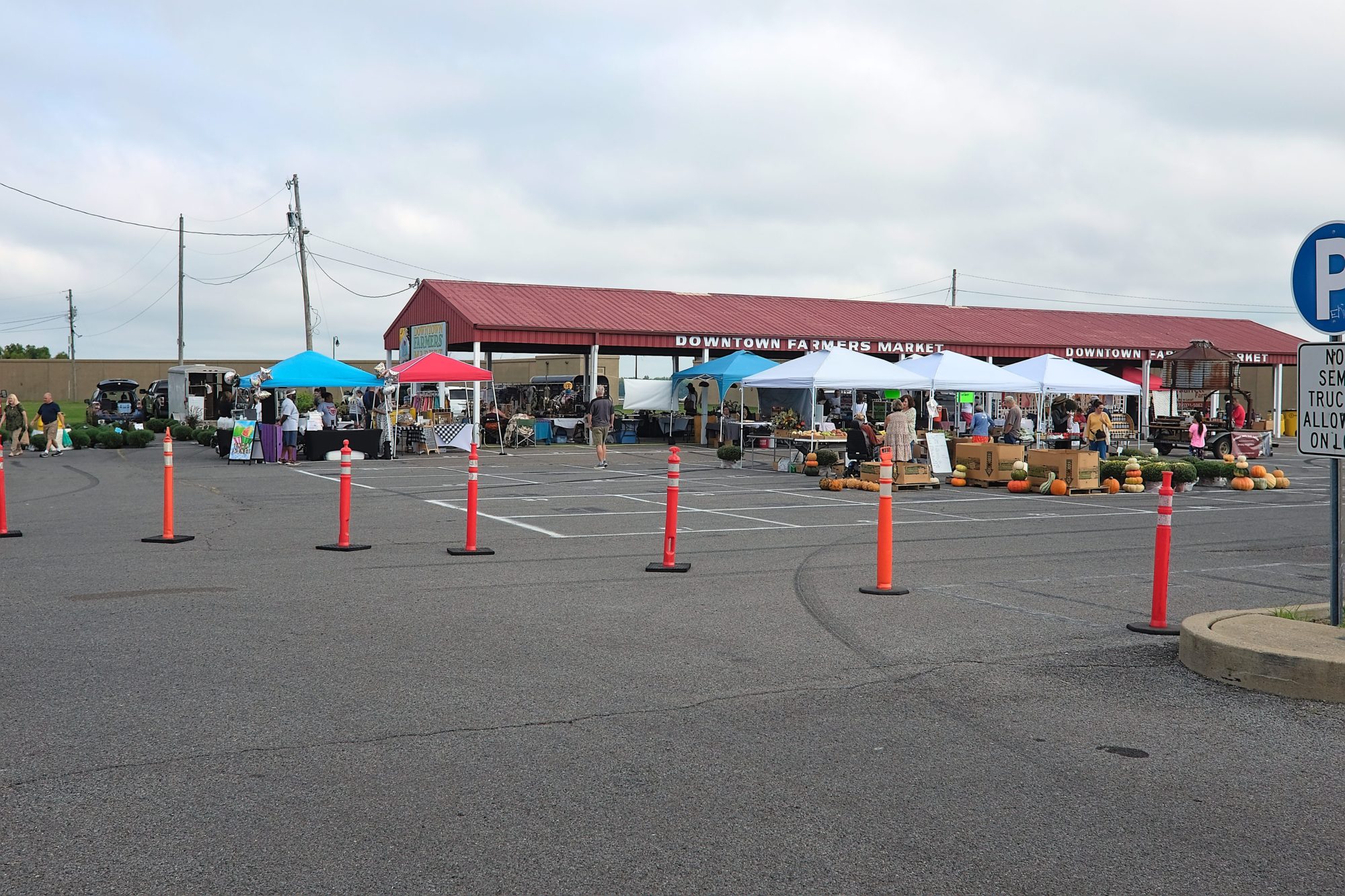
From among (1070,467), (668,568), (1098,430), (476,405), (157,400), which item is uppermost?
(157,400)

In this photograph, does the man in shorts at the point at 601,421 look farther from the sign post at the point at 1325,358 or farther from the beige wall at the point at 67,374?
the beige wall at the point at 67,374

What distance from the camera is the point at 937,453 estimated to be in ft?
78.4

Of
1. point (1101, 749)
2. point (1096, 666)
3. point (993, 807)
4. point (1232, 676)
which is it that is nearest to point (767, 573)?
point (1096, 666)

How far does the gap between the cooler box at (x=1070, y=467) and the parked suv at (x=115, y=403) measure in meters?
42.4

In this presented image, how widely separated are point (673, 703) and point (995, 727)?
1690mm

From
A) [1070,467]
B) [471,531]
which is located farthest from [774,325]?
[471,531]

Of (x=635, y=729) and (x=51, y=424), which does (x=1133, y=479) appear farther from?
(x=51, y=424)

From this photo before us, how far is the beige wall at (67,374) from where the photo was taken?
78.6 metres

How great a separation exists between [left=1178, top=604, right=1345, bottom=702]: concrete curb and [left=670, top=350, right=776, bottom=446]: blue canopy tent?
2741cm

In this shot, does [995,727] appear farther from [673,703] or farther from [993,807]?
[673,703]

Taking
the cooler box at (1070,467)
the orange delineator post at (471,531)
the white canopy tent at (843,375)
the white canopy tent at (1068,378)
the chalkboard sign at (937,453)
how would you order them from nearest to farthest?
1. the orange delineator post at (471,531)
2. the cooler box at (1070,467)
3. the chalkboard sign at (937,453)
4. the white canopy tent at (843,375)
5. the white canopy tent at (1068,378)

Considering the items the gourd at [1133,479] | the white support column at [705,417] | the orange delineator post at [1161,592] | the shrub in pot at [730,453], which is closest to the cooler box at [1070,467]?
the gourd at [1133,479]

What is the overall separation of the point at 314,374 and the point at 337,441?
1756mm

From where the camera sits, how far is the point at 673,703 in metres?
6.47
